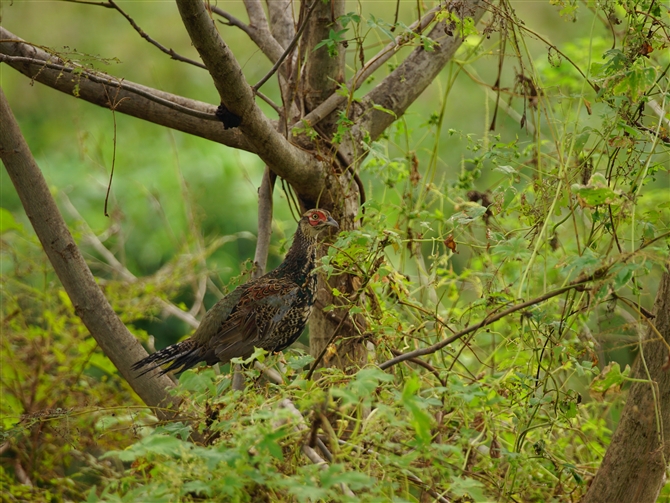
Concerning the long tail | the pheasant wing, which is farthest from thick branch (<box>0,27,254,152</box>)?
the long tail

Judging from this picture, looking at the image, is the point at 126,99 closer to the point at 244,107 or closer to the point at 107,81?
the point at 107,81

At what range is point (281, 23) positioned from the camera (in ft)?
10.2

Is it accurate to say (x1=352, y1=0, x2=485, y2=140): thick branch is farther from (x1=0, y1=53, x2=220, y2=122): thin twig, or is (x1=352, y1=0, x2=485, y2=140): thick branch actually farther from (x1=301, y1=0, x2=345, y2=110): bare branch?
(x1=0, y1=53, x2=220, y2=122): thin twig

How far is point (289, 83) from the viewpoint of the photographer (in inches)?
107

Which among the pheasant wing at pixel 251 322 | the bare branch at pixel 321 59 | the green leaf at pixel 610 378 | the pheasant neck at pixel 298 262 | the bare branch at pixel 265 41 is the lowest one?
the pheasant wing at pixel 251 322

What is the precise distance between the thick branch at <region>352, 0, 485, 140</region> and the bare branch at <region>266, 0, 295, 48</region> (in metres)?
0.59

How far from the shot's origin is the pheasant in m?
2.73

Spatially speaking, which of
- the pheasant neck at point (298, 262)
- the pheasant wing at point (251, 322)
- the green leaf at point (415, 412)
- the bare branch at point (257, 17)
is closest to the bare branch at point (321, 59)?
the bare branch at point (257, 17)

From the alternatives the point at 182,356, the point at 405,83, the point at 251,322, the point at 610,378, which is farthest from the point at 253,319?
the point at 610,378

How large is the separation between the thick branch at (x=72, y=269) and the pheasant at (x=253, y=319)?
232mm

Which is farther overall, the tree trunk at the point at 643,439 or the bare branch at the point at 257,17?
the bare branch at the point at 257,17

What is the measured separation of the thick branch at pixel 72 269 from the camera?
2.38m

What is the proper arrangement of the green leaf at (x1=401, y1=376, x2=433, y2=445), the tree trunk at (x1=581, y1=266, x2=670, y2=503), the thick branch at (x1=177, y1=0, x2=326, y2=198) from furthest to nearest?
the tree trunk at (x1=581, y1=266, x2=670, y2=503), the thick branch at (x1=177, y1=0, x2=326, y2=198), the green leaf at (x1=401, y1=376, x2=433, y2=445)

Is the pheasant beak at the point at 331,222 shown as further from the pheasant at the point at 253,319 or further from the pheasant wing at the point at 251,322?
the pheasant wing at the point at 251,322
